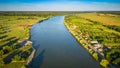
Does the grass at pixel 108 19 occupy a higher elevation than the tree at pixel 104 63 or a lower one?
Answer: lower

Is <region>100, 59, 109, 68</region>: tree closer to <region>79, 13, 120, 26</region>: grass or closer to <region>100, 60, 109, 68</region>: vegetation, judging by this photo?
<region>100, 60, 109, 68</region>: vegetation

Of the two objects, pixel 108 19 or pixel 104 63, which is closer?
pixel 104 63

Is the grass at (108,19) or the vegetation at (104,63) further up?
the vegetation at (104,63)

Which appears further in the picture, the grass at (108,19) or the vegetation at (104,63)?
the grass at (108,19)

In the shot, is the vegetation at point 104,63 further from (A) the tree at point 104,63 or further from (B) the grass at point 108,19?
(B) the grass at point 108,19

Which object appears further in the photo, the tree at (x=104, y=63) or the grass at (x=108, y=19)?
the grass at (x=108, y=19)

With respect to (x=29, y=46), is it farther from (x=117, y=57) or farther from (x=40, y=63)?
(x=117, y=57)

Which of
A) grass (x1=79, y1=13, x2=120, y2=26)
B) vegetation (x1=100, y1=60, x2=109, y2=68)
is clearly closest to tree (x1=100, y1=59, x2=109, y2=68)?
vegetation (x1=100, y1=60, x2=109, y2=68)

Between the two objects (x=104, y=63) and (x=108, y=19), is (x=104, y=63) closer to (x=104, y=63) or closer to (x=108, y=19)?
(x=104, y=63)

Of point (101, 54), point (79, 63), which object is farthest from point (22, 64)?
point (101, 54)

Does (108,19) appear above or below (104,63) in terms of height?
below

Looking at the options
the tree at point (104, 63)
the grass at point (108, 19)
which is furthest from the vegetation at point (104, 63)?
the grass at point (108, 19)

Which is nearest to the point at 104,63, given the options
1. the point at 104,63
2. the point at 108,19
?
the point at 104,63
